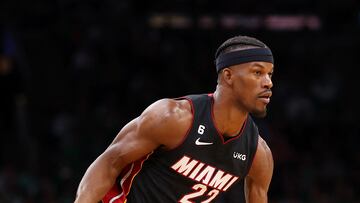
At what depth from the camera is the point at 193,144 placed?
406 cm

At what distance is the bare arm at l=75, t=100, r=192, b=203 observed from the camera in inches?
154

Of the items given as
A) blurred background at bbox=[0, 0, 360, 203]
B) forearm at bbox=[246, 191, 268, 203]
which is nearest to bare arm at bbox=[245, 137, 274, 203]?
forearm at bbox=[246, 191, 268, 203]

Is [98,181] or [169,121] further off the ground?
[169,121]

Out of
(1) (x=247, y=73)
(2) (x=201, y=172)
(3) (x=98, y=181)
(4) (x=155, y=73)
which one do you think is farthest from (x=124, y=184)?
(4) (x=155, y=73)

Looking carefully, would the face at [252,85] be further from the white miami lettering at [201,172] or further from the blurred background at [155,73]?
the blurred background at [155,73]

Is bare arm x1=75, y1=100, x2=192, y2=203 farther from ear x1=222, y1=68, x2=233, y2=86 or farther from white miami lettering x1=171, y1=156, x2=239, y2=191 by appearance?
ear x1=222, y1=68, x2=233, y2=86

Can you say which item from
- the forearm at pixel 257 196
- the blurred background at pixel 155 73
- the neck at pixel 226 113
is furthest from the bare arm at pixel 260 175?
the blurred background at pixel 155 73

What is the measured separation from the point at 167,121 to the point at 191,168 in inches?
13.9

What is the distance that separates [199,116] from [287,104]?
6.55 m

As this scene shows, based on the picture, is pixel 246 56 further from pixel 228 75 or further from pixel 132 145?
pixel 132 145

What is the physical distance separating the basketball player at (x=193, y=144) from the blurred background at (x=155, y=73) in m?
5.35

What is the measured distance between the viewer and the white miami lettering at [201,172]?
408 cm

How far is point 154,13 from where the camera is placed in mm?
11211

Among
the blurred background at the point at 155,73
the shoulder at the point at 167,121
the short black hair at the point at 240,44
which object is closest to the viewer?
the shoulder at the point at 167,121
